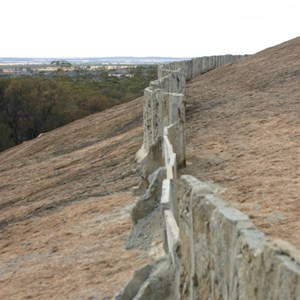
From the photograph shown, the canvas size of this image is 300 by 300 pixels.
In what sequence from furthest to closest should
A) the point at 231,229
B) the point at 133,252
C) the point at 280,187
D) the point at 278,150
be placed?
the point at 278,150
the point at 133,252
the point at 280,187
the point at 231,229

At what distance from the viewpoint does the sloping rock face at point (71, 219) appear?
9.86 metres

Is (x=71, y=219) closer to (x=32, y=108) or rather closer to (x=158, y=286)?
(x=158, y=286)

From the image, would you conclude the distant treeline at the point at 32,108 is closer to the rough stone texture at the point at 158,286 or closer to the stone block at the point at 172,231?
the stone block at the point at 172,231

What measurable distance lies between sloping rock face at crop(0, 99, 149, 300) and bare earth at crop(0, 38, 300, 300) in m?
0.03

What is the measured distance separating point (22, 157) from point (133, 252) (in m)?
16.9

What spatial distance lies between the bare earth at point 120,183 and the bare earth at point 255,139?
2 cm

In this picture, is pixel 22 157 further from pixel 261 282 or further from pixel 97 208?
pixel 261 282

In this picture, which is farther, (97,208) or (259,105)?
(259,105)

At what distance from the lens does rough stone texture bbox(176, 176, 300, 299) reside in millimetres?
3219

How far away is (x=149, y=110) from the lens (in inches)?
608

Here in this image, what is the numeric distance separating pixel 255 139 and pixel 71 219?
185 inches

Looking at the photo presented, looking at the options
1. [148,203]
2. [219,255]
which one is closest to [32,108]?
[148,203]

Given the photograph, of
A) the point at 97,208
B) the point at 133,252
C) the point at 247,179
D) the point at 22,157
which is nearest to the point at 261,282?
the point at 247,179

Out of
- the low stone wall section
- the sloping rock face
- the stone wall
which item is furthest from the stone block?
the low stone wall section
